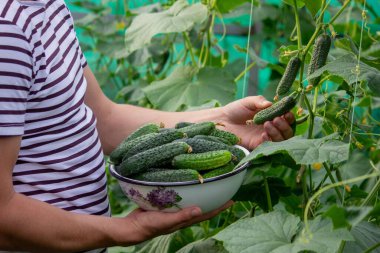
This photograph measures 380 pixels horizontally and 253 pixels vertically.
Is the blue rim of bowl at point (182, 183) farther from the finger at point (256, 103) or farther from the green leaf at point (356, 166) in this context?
the green leaf at point (356, 166)

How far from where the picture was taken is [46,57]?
1.19m

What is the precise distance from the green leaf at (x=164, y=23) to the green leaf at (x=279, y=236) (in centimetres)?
107

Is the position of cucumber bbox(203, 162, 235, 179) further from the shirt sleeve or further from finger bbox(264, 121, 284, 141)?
the shirt sleeve

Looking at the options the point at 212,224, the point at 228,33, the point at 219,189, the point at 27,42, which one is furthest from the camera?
the point at 228,33

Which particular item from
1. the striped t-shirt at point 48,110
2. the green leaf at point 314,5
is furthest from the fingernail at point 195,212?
the green leaf at point 314,5

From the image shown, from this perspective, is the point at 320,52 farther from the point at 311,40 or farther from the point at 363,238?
the point at 363,238

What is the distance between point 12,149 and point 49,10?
0.31 metres

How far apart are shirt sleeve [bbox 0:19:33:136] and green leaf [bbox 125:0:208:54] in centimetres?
104

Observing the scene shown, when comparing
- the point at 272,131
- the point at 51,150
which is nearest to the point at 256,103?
the point at 272,131

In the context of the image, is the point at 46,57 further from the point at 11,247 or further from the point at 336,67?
the point at 336,67

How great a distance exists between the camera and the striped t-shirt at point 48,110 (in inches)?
43.5

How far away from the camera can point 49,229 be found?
1.21 metres

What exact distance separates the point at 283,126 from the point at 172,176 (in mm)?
294

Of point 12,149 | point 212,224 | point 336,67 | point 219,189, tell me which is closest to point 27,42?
point 12,149
